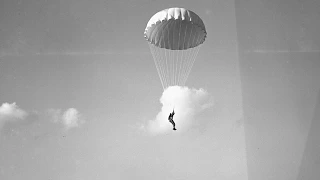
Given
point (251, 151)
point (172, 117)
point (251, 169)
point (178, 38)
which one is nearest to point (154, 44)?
point (178, 38)

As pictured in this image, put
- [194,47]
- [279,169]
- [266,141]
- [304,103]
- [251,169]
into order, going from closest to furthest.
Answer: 1. [194,47]
2. [304,103]
3. [266,141]
4. [279,169]
5. [251,169]

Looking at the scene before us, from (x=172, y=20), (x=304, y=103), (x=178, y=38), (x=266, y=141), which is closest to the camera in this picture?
(x=172, y=20)

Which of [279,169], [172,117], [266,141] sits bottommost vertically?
[172,117]

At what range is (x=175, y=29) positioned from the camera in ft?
49.6

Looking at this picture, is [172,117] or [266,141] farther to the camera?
[266,141]

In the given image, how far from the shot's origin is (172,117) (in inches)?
648

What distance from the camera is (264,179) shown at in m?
50.5

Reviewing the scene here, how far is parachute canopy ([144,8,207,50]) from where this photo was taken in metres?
14.5

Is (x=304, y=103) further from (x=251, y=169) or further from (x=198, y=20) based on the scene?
(x=198, y=20)

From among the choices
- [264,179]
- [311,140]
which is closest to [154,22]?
[264,179]

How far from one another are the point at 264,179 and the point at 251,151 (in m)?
5.49

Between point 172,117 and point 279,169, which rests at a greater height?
point 279,169

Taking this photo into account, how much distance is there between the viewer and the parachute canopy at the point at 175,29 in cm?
1453

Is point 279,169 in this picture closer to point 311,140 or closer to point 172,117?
point 311,140
